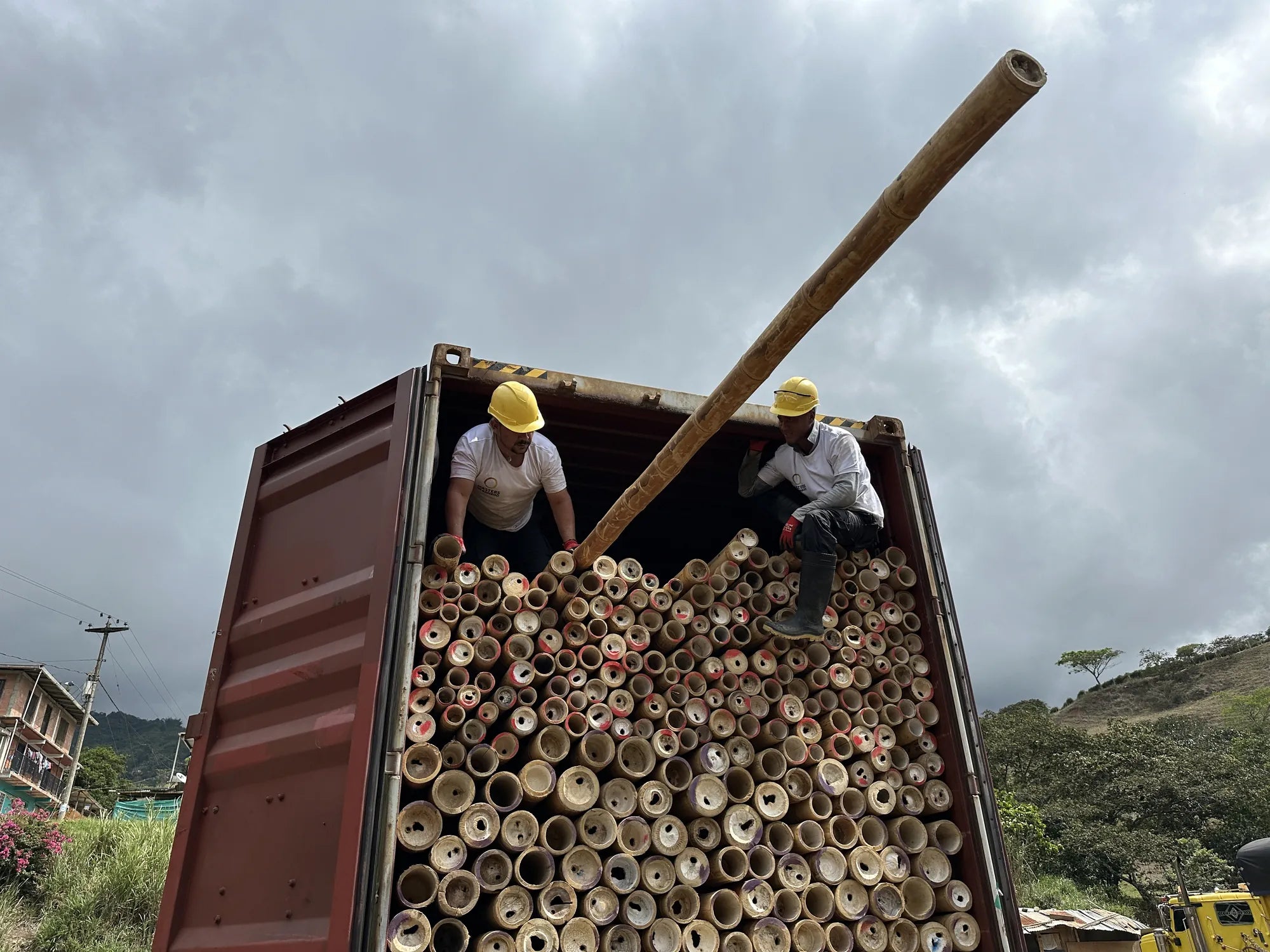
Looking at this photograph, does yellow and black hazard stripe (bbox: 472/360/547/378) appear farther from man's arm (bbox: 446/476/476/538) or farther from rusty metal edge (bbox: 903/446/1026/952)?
rusty metal edge (bbox: 903/446/1026/952)

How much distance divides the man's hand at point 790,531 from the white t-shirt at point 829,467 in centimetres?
18

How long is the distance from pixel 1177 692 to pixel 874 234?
2366 inches

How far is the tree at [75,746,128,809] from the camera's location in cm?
3844

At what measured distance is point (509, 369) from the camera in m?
3.70

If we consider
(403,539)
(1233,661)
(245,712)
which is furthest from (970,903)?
(1233,661)

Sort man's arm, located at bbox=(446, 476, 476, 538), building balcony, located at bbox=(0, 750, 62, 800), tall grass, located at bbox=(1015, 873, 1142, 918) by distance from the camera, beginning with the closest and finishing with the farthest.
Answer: man's arm, located at bbox=(446, 476, 476, 538)
tall grass, located at bbox=(1015, 873, 1142, 918)
building balcony, located at bbox=(0, 750, 62, 800)

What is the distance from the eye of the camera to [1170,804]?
79.0 feet

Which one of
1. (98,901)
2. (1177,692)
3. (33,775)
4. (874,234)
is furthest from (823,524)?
(1177,692)

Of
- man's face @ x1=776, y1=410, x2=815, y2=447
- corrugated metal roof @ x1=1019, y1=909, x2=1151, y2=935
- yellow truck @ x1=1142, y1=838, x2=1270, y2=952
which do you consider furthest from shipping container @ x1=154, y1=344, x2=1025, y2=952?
corrugated metal roof @ x1=1019, y1=909, x2=1151, y2=935

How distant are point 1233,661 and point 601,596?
62181 mm

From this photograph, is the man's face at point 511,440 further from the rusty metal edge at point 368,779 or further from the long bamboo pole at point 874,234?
the long bamboo pole at point 874,234

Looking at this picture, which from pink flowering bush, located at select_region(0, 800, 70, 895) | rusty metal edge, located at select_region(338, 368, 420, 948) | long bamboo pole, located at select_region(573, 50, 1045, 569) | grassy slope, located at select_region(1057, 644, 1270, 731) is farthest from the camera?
grassy slope, located at select_region(1057, 644, 1270, 731)

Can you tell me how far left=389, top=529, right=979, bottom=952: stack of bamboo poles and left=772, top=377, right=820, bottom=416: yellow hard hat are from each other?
2.12 ft

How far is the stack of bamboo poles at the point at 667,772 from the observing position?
114 inches
